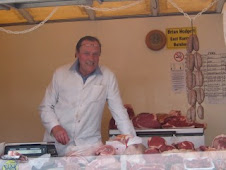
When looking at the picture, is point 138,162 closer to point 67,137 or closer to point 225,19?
point 67,137

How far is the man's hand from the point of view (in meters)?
3.62

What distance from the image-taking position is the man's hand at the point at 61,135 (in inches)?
143

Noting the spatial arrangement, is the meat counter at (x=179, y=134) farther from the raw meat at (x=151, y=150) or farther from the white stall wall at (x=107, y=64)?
the raw meat at (x=151, y=150)

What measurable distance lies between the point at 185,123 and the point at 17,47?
2.82 m

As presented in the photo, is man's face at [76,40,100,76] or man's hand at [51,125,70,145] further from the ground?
man's face at [76,40,100,76]

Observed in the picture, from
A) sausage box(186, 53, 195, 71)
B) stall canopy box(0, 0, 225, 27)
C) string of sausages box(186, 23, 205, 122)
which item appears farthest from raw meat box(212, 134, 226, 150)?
stall canopy box(0, 0, 225, 27)

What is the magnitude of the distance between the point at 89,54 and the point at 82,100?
18.6 inches

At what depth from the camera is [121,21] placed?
5.88m

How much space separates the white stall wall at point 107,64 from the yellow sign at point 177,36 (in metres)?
0.06

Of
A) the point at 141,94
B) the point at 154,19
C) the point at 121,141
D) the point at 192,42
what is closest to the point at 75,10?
the point at 154,19

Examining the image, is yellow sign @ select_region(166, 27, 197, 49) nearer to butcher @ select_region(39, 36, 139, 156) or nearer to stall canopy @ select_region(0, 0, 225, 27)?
stall canopy @ select_region(0, 0, 225, 27)

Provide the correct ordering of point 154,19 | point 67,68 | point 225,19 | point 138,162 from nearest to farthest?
point 138,162
point 225,19
point 67,68
point 154,19

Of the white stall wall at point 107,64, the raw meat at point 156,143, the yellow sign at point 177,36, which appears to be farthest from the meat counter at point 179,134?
the yellow sign at point 177,36

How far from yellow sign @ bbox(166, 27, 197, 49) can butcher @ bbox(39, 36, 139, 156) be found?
1966 millimetres
